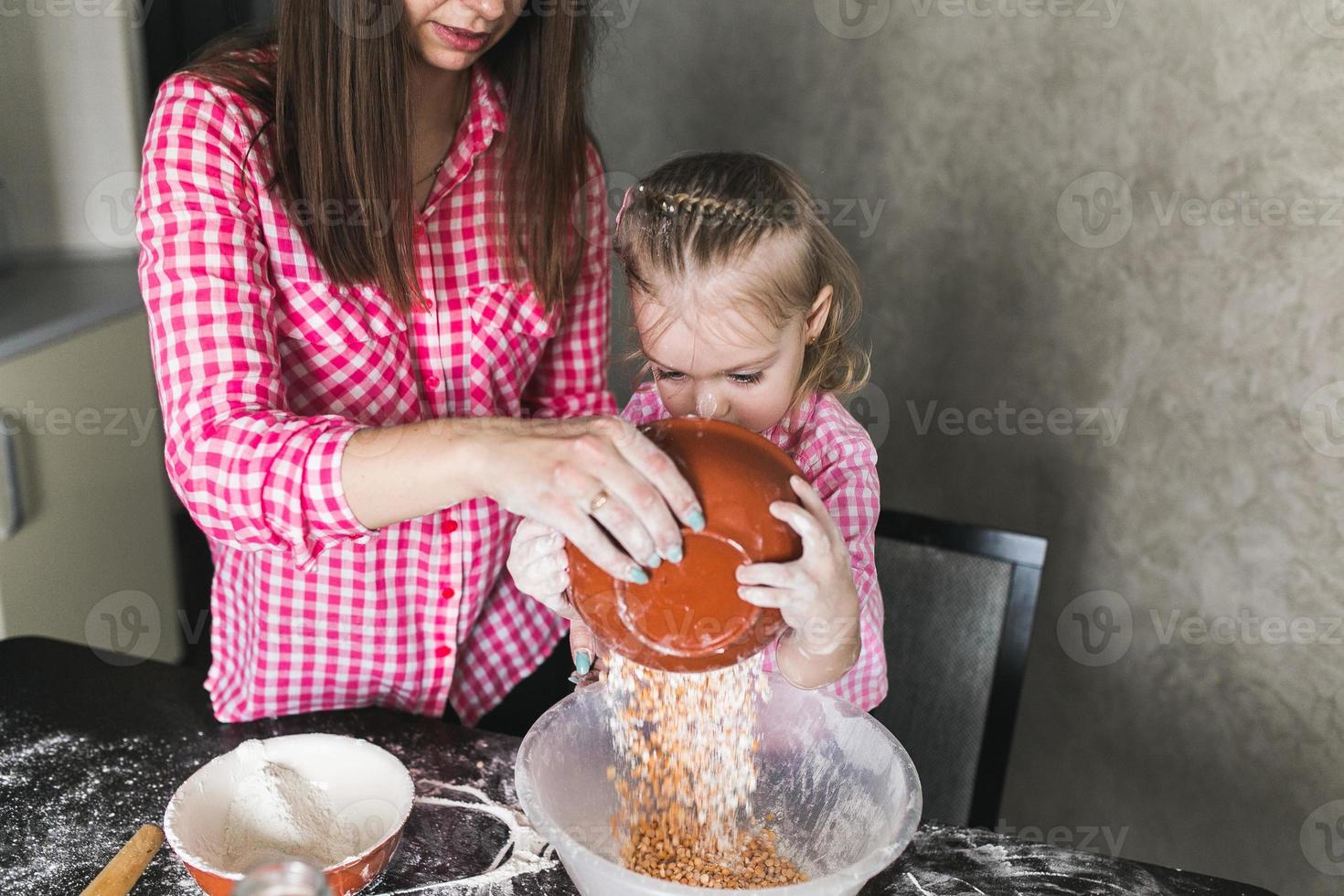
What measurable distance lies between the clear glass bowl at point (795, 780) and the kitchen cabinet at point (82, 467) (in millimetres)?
1493

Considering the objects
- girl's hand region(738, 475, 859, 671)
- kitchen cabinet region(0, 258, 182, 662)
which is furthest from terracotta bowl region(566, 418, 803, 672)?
kitchen cabinet region(0, 258, 182, 662)

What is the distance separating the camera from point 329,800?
1066mm

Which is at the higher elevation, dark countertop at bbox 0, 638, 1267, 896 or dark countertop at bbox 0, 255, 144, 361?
dark countertop at bbox 0, 255, 144, 361

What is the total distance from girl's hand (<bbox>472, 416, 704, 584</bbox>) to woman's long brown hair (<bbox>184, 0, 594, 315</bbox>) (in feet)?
1.45

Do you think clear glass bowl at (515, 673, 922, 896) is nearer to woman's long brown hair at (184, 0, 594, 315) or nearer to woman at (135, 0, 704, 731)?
woman at (135, 0, 704, 731)

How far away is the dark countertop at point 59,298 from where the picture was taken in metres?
2.06

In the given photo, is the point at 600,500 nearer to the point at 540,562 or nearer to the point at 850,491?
the point at 540,562

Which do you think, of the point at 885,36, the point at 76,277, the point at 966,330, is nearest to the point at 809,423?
the point at 966,330

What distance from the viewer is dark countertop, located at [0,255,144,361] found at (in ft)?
6.77

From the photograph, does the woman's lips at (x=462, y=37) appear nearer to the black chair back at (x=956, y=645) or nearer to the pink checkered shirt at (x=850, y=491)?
the pink checkered shirt at (x=850, y=491)

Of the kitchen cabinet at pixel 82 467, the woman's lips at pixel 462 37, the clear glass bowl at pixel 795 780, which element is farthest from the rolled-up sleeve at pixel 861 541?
the kitchen cabinet at pixel 82 467

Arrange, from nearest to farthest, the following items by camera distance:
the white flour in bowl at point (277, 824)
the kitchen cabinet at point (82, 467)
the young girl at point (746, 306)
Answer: the white flour in bowl at point (277, 824)
the young girl at point (746, 306)
the kitchen cabinet at point (82, 467)

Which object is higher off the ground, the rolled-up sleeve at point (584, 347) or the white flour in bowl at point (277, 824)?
the rolled-up sleeve at point (584, 347)

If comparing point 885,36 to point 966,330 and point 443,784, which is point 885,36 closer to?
point 966,330
